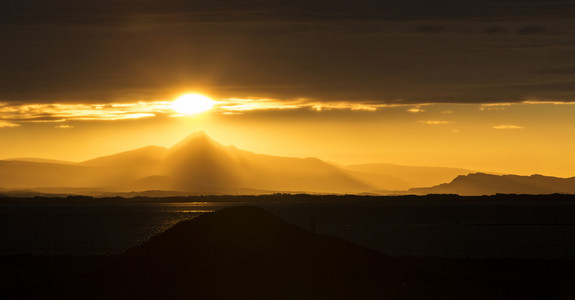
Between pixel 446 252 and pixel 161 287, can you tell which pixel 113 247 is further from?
pixel 161 287

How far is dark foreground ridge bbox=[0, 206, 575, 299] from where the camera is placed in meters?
35.0

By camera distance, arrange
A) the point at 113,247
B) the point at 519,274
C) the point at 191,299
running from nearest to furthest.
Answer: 1. the point at 191,299
2. the point at 519,274
3. the point at 113,247

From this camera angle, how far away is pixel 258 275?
36844 millimetres

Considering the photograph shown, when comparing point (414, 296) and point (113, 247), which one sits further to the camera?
point (113, 247)

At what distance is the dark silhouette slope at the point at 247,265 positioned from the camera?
35.1 m

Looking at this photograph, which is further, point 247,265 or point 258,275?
point 247,265

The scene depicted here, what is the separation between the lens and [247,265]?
3747 cm

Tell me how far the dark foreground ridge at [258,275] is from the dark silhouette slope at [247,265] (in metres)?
0.05

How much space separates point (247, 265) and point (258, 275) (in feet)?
2.99

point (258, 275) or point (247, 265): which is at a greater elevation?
point (247, 265)

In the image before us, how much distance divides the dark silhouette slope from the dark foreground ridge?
0.05 metres

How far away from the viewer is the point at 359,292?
34844mm

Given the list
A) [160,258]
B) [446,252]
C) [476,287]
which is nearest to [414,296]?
[476,287]

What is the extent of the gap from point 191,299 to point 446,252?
A: 4452 centimetres
